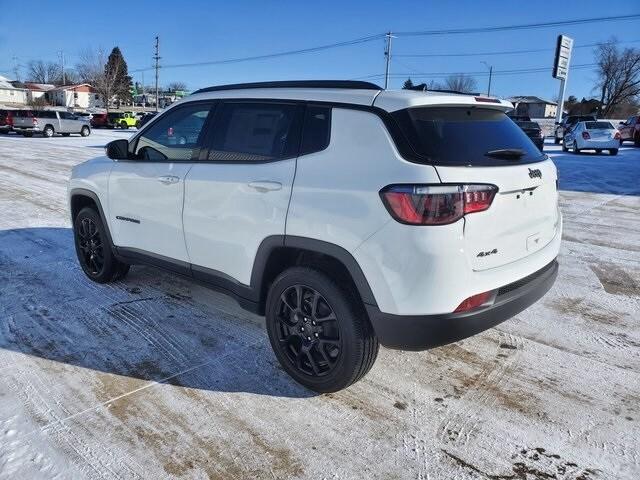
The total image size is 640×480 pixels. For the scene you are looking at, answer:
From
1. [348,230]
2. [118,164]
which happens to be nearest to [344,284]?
[348,230]

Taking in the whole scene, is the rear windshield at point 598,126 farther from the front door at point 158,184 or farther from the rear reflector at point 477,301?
the rear reflector at point 477,301

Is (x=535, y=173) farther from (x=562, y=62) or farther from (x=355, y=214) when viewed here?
(x=562, y=62)

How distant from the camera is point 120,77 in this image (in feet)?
278

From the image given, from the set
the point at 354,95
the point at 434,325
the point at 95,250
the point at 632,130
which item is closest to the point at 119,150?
the point at 95,250

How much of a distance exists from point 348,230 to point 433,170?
0.54 metres

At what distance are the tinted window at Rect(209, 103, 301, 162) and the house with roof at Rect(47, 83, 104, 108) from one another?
322 feet

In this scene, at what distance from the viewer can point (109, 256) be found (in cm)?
461

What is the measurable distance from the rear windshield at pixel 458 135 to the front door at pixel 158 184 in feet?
5.59

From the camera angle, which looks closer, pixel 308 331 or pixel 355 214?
pixel 355 214

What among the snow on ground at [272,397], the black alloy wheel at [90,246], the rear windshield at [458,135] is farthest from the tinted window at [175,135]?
the rear windshield at [458,135]

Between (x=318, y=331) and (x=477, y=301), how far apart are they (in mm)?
944

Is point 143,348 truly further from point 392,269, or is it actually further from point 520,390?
point 520,390

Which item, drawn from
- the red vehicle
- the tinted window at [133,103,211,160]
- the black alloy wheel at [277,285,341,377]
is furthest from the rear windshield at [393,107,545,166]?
the red vehicle

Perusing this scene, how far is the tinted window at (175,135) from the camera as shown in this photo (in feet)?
12.2
